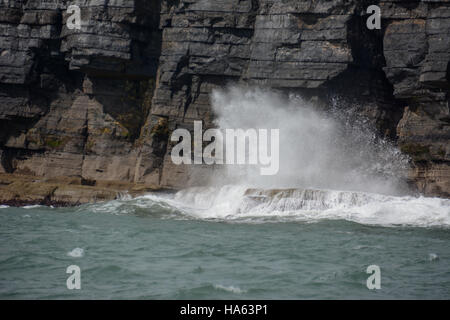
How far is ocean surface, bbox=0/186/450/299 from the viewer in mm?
13508

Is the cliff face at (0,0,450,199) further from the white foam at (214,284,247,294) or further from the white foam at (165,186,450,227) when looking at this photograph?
the white foam at (214,284,247,294)

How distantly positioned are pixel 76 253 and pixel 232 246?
161 inches

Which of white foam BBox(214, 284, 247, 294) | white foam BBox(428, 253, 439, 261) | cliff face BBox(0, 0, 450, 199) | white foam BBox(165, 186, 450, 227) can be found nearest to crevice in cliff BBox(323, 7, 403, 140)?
cliff face BBox(0, 0, 450, 199)

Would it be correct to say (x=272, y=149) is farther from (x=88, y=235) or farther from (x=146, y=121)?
(x=88, y=235)

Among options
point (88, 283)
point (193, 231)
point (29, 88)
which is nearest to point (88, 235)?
point (193, 231)

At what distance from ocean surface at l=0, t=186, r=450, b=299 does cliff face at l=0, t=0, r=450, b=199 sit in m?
4.12

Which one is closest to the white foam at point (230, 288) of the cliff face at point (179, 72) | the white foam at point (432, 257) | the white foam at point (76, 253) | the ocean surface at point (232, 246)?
the ocean surface at point (232, 246)

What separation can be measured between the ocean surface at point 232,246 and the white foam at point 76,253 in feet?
0.30

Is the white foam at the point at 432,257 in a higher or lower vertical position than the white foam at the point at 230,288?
higher

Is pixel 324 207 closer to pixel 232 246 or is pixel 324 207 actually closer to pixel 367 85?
pixel 367 85

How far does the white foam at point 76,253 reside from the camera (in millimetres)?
16328

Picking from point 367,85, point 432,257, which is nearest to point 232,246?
point 432,257

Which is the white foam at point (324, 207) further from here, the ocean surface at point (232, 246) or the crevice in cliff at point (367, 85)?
the crevice in cliff at point (367, 85)

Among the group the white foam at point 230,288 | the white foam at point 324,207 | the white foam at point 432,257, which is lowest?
the white foam at point 230,288
